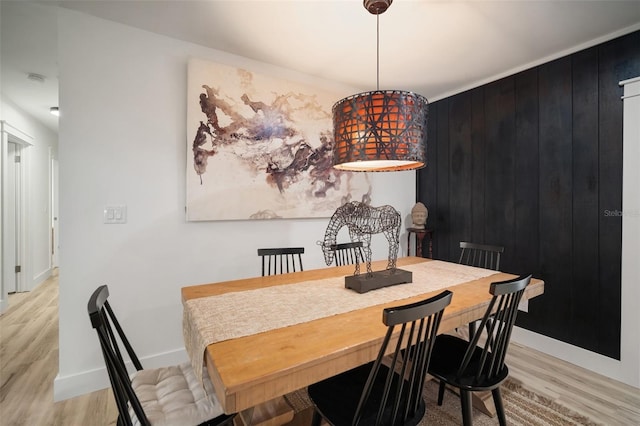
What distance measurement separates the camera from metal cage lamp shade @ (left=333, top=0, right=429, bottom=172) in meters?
1.29

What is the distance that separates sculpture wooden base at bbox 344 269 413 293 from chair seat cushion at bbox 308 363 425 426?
39 centimetres

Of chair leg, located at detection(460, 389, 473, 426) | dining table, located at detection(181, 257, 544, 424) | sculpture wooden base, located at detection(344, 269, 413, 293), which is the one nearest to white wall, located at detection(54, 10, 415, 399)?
dining table, located at detection(181, 257, 544, 424)

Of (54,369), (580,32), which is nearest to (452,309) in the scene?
(580,32)

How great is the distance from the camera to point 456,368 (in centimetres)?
141

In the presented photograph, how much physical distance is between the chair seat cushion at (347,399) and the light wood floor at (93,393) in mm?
618

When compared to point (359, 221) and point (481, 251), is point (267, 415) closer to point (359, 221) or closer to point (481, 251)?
point (359, 221)

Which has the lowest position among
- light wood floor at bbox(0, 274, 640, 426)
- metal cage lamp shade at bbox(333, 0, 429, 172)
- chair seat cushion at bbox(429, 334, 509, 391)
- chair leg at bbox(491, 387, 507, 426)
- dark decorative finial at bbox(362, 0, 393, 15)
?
light wood floor at bbox(0, 274, 640, 426)

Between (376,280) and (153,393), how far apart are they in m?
1.14

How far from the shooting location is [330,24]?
2014 mm

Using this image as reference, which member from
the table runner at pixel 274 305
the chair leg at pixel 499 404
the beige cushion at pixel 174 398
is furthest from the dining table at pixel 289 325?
the chair leg at pixel 499 404

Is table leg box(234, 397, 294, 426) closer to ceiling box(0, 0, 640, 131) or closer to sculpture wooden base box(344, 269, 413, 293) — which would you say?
sculpture wooden base box(344, 269, 413, 293)

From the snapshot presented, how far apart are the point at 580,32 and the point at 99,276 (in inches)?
152

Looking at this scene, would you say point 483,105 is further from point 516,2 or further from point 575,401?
point 575,401

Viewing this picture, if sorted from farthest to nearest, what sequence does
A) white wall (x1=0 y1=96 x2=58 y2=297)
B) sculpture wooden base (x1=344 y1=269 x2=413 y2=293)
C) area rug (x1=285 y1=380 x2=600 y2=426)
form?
white wall (x1=0 y1=96 x2=58 y2=297) < area rug (x1=285 y1=380 x2=600 y2=426) < sculpture wooden base (x1=344 y1=269 x2=413 y2=293)
